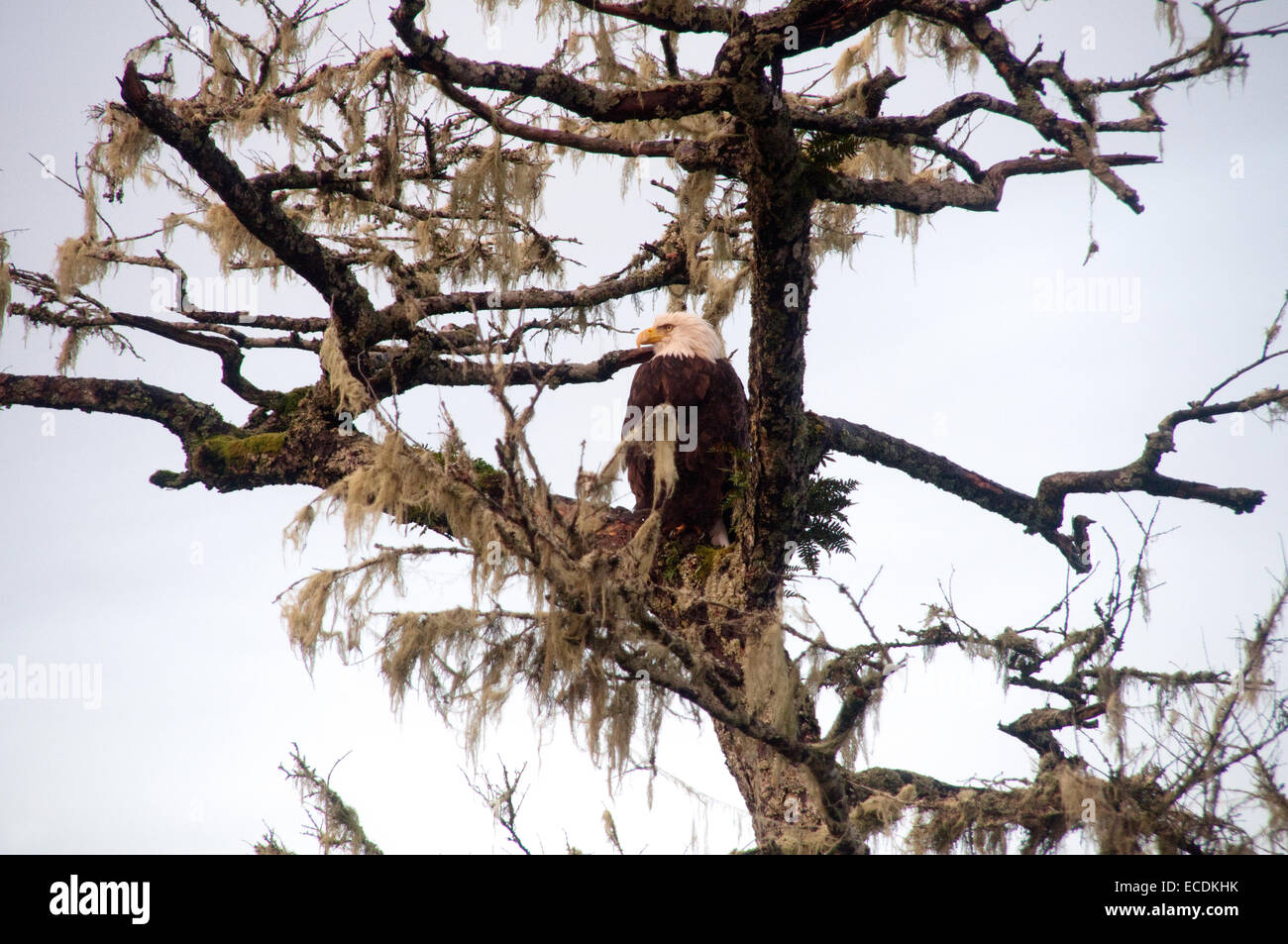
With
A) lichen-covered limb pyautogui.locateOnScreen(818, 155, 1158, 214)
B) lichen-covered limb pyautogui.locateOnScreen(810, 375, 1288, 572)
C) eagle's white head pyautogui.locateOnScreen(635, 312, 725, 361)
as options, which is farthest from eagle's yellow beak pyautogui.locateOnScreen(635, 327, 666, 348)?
lichen-covered limb pyautogui.locateOnScreen(818, 155, 1158, 214)

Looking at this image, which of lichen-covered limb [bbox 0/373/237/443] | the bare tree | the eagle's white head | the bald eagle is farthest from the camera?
the eagle's white head

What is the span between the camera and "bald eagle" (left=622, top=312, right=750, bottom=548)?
4652mm

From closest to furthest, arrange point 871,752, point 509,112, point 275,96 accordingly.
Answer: point 871,752 < point 275,96 < point 509,112

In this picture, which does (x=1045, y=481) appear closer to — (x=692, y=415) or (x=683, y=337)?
(x=692, y=415)

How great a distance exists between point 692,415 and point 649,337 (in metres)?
0.67

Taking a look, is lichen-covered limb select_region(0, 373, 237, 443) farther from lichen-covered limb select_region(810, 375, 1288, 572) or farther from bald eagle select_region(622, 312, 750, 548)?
lichen-covered limb select_region(810, 375, 1288, 572)

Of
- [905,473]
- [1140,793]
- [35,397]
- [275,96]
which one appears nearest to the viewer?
[1140,793]

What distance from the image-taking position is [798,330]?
3.51m

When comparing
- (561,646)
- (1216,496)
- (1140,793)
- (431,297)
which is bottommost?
(1140,793)

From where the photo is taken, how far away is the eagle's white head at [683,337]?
513 centimetres
